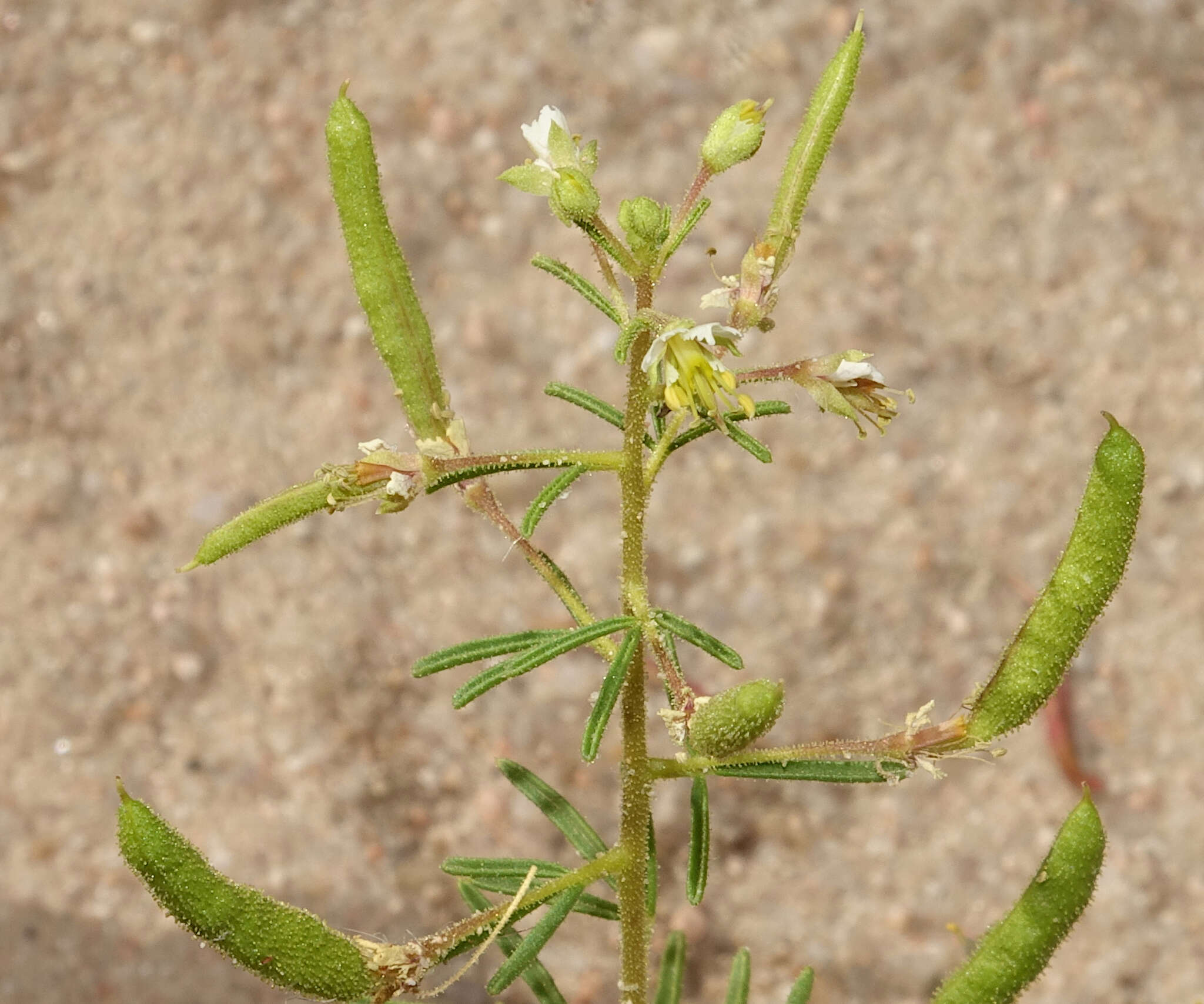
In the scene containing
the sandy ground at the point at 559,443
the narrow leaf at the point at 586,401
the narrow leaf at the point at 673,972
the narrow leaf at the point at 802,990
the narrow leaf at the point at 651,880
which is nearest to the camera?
the narrow leaf at the point at 586,401

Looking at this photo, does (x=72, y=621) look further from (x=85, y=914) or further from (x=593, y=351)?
(x=593, y=351)

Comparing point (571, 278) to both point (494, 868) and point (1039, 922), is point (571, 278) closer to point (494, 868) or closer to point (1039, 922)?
point (494, 868)

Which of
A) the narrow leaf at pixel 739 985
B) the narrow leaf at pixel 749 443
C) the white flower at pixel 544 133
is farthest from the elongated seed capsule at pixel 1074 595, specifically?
the narrow leaf at pixel 739 985

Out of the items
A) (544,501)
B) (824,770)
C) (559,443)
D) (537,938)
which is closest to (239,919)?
(537,938)

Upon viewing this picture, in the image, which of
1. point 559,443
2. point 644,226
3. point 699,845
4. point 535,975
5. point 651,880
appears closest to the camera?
point 644,226

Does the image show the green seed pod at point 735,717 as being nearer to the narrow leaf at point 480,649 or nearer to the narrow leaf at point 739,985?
the narrow leaf at point 480,649
